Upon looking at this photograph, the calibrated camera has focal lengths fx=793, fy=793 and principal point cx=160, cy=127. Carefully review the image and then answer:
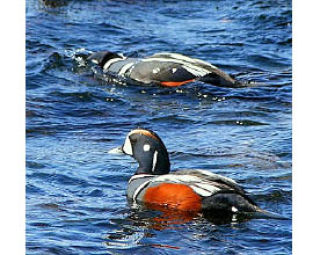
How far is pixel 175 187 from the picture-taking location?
272 inches

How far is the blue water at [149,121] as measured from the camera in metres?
6.11

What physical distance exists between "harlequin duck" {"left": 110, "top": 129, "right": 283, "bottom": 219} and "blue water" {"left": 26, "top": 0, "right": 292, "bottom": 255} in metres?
0.19

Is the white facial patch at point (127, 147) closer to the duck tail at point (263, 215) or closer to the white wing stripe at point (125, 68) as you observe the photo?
the duck tail at point (263, 215)

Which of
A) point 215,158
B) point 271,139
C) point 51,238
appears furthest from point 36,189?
point 271,139

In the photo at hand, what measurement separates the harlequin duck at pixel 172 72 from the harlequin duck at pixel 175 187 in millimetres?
3782

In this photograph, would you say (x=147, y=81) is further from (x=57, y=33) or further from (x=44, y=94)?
(x=57, y=33)

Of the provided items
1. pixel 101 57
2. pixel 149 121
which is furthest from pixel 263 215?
pixel 101 57

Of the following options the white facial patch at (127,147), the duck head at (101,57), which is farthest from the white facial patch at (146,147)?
the duck head at (101,57)

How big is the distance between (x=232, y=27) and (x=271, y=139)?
19.8ft

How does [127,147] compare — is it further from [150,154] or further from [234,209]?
[234,209]

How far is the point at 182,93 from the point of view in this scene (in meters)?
11.1
